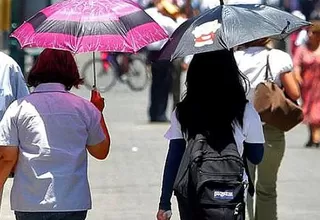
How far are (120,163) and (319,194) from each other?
2.59 m

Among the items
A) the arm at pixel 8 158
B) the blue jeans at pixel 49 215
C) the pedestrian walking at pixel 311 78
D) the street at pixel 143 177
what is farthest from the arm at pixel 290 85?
the pedestrian walking at pixel 311 78

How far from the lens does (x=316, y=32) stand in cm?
1433

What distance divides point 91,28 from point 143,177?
5.61 meters

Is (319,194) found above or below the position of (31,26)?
below

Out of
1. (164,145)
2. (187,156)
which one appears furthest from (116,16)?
(164,145)

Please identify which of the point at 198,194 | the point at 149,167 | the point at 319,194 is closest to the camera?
the point at 198,194

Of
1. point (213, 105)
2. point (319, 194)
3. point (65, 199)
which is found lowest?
point (319, 194)

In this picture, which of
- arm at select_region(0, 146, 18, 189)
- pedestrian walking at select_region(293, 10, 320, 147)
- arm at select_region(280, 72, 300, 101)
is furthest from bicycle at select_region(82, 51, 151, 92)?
arm at select_region(0, 146, 18, 189)

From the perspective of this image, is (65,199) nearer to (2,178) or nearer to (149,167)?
(2,178)

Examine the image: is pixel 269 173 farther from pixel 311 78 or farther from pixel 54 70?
pixel 311 78

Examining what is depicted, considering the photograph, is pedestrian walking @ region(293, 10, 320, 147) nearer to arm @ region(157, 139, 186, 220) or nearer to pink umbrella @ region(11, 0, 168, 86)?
pink umbrella @ region(11, 0, 168, 86)

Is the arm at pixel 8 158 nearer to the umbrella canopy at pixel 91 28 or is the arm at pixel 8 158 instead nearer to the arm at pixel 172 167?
the umbrella canopy at pixel 91 28

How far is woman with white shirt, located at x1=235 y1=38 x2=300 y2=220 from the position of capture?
8.13 metres

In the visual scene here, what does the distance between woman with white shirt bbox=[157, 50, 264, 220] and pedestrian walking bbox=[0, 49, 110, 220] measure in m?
0.43
